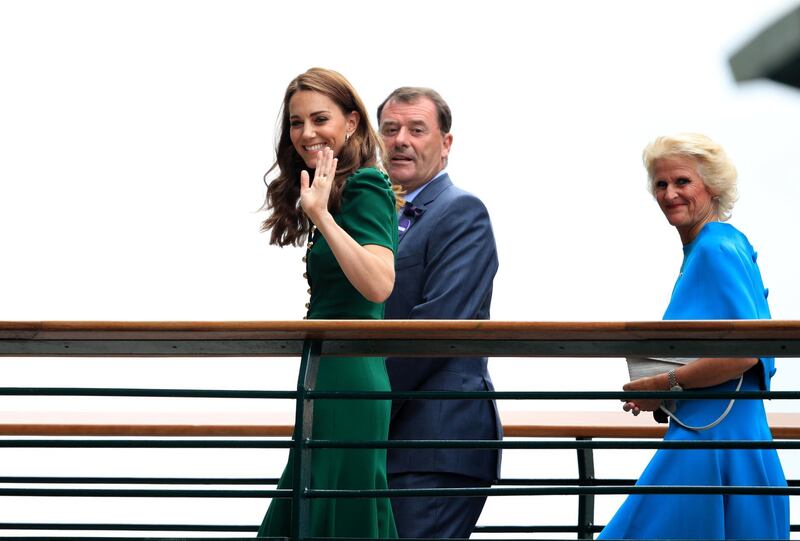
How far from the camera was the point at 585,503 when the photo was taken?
14.0 ft

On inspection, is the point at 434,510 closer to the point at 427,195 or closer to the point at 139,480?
the point at 139,480

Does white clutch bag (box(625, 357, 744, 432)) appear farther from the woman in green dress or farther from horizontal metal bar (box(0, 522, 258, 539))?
horizontal metal bar (box(0, 522, 258, 539))

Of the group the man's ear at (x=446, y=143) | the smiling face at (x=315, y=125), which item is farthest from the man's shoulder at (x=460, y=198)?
the smiling face at (x=315, y=125)

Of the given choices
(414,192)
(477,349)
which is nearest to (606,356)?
(477,349)

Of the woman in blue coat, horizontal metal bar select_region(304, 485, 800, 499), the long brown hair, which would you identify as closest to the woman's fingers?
the woman in blue coat

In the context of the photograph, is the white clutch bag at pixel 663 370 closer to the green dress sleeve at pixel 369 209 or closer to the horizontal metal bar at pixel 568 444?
the horizontal metal bar at pixel 568 444

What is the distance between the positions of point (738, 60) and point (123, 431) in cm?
317

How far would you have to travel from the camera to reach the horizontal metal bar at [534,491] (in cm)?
230

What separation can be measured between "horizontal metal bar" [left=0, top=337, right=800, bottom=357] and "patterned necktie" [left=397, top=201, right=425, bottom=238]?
1.03 meters

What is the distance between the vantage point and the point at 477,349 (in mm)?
2400

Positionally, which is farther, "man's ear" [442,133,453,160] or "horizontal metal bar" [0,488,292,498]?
"man's ear" [442,133,453,160]

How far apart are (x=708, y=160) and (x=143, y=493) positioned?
1.73 metres

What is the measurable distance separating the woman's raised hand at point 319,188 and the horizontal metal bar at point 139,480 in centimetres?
118

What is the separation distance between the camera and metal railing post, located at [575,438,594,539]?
13.8ft
